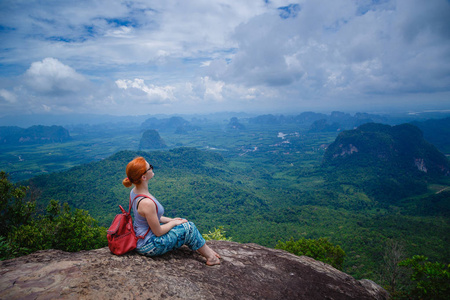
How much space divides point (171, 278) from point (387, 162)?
140259 millimetres

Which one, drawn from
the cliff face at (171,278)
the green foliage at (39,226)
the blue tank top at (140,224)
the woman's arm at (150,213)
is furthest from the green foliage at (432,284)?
the green foliage at (39,226)

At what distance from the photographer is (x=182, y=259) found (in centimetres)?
470

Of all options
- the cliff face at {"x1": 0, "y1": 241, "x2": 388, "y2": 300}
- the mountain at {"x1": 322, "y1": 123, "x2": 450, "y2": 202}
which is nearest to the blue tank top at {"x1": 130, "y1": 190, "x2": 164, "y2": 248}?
the cliff face at {"x1": 0, "y1": 241, "x2": 388, "y2": 300}

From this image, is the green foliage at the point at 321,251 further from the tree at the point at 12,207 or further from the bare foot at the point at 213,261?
the tree at the point at 12,207

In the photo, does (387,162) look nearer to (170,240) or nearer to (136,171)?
(170,240)

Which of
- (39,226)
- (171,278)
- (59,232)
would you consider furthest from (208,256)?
(39,226)

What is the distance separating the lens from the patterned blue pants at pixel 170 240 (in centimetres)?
411

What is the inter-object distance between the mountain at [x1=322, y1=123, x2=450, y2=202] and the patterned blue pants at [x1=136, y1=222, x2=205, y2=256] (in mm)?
99156

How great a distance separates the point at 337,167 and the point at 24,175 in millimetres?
180773

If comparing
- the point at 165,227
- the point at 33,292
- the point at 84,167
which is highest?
the point at 165,227

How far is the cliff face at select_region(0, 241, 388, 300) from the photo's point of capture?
3045 mm

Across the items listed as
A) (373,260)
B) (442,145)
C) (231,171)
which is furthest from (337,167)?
(442,145)

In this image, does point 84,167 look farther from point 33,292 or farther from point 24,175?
point 33,292

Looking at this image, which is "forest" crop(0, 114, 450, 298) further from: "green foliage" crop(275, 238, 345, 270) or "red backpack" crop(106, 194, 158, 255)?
"red backpack" crop(106, 194, 158, 255)
